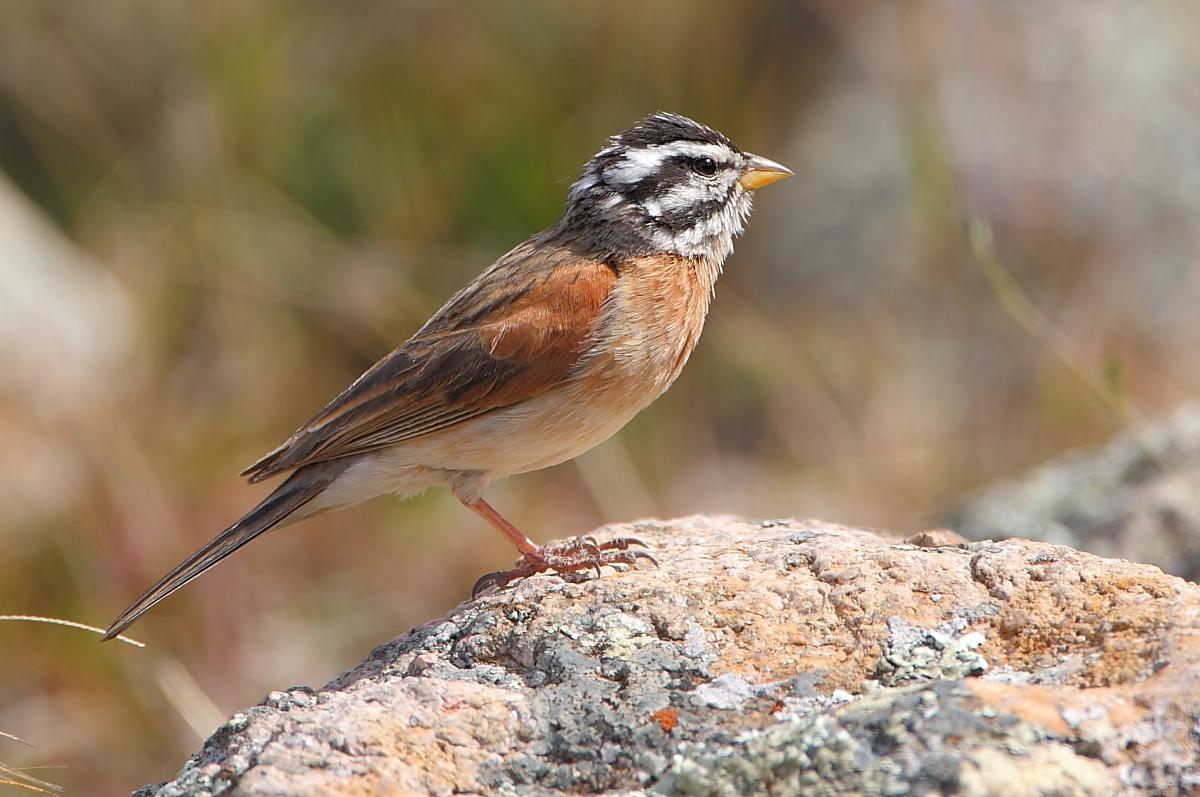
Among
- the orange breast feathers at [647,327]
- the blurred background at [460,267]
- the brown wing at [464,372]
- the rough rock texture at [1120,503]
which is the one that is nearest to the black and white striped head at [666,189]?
the orange breast feathers at [647,327]

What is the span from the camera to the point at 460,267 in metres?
9.70

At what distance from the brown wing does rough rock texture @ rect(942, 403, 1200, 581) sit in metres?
1.98

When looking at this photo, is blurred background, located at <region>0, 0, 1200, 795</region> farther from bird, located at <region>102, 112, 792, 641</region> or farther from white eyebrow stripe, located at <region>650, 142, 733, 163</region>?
white eyebrow stripe, located at <region>650, 142, 733, 163</region>

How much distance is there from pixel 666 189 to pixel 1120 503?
7.52 feet

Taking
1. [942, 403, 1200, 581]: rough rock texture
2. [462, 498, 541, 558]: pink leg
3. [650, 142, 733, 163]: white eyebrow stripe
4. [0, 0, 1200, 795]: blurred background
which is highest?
[0, 0, 1200, 795]: blurred background

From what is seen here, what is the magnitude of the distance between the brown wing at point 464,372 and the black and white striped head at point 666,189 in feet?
1.38

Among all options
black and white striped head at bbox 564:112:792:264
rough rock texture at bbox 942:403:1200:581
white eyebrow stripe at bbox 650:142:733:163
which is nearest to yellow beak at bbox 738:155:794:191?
black and white striped head at bbox 564:112:792:264

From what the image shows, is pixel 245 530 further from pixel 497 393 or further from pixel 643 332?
pixel 643 332

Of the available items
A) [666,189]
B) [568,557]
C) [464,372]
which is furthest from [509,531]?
[666,189]

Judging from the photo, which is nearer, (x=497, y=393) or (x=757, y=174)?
(x=497, y=393)

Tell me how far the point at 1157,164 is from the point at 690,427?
4.21m

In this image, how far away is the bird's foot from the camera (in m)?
4.63

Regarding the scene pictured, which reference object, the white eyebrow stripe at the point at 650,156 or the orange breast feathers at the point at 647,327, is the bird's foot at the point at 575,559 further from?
the white eyebrow stripe at the point at 650,156

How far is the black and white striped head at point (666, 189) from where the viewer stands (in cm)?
605
